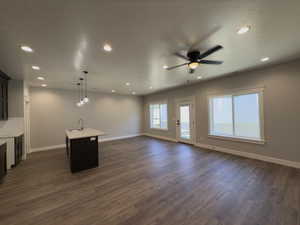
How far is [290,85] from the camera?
3.20m

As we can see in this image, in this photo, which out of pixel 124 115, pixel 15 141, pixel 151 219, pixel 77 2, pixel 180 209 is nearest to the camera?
pixel 77 2

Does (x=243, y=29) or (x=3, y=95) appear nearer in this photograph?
(x=243, y=29)

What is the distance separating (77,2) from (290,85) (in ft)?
16.0

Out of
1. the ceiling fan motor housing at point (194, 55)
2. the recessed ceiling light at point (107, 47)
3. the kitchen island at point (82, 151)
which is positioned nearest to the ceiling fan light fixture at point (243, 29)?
the ceiling fan motor housing at point (194, 55)

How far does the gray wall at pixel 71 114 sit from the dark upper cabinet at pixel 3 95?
53.6 inches

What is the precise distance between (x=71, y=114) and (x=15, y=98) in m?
2.09

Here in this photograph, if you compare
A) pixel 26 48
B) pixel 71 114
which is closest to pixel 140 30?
pixel 26 48

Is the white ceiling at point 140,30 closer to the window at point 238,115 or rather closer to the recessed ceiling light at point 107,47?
the recessed ceiling light at point 107,47

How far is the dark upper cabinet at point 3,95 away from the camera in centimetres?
348

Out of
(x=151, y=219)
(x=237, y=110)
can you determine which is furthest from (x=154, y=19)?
(x=237, y=110)

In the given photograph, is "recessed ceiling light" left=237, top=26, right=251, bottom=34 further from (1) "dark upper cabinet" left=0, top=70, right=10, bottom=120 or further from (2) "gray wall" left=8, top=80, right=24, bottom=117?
(2) "gray wall" left=8, top=80, right=24, bottom=117

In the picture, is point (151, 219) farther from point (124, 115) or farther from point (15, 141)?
point (124, 115)

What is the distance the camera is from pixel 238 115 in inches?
167

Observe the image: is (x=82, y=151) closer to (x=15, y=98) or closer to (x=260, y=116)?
(x=15, y=98)
